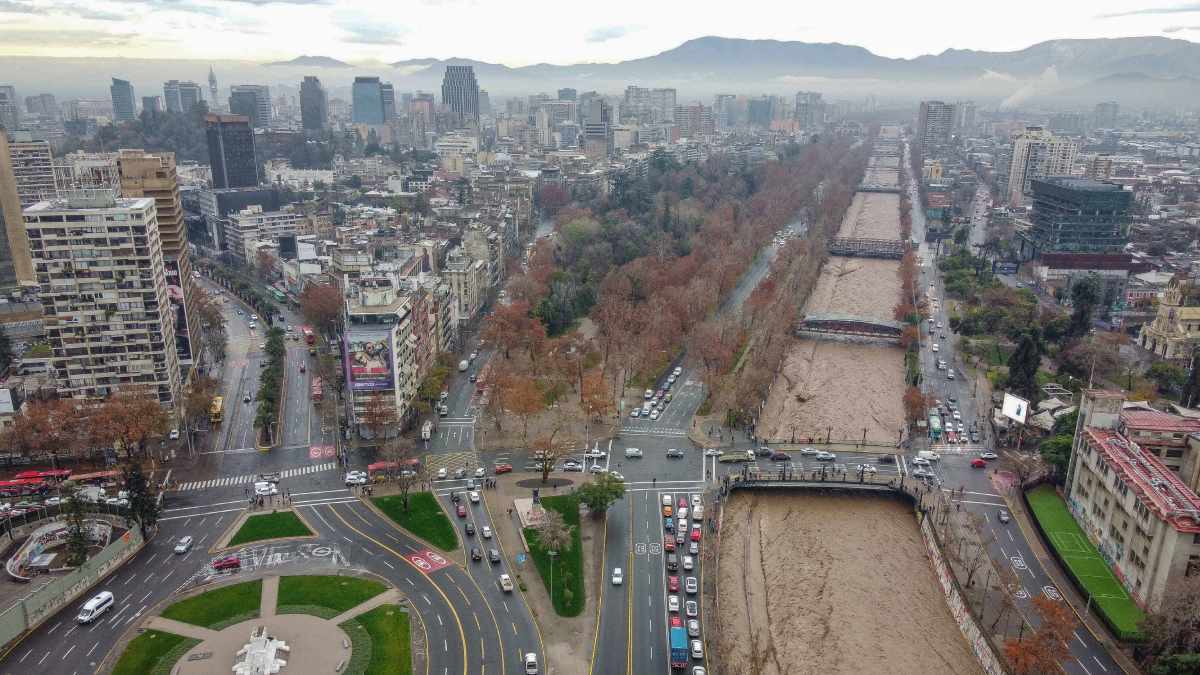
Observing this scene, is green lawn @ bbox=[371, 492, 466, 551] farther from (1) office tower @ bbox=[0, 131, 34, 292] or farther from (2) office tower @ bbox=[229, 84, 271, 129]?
(2) office tower @ bbox=[229, 84, 271, 129]

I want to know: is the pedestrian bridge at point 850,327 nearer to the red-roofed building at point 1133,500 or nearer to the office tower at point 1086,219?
the red-roofed building at point 1133,500

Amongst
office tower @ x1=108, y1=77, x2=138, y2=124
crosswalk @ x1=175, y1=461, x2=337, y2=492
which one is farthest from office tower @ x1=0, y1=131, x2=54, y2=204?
office tower @ x1=108, y1=77, x2=138, y2=124

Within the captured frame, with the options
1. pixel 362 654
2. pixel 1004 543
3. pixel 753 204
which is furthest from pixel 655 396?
pixel 753 204

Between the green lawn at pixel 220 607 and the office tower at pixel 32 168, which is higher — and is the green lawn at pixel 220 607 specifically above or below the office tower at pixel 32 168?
below

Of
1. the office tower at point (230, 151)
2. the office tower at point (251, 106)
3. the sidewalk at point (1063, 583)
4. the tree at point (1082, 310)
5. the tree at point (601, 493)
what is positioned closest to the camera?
the sidewalk at point (1063, 583)

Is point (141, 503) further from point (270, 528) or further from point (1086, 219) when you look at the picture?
point (1086, 219)

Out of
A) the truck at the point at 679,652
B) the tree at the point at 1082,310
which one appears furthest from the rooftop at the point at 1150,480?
the tree at the point at 1082,310
